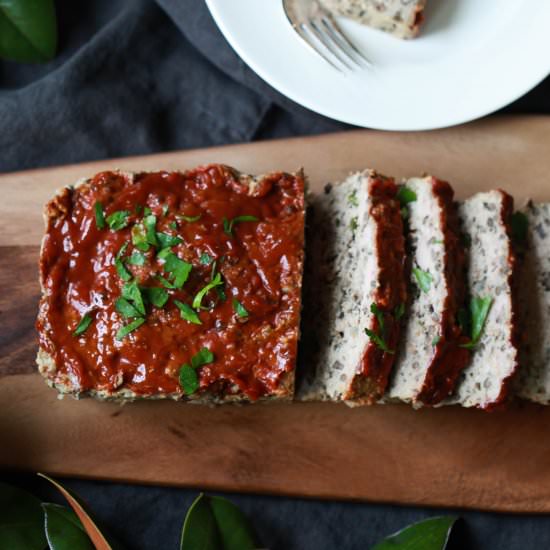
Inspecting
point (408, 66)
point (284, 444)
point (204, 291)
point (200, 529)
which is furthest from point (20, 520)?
point (408, 66)

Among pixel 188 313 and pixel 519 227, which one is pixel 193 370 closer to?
pixel 188 313

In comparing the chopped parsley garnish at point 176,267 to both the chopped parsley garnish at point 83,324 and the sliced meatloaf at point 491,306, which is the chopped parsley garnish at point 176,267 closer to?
the chopped parsley garnish at point 83,324

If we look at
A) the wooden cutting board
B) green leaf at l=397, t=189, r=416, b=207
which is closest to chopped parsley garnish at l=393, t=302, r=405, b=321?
green leaf at l=397, t=189, r=416, b=207

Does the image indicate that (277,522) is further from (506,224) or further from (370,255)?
(506,224)

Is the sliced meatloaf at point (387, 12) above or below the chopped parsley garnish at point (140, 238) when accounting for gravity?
above

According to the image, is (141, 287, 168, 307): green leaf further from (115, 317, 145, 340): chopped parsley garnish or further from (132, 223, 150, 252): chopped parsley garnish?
(132, 223, 150, 252): chopped parsley garnish

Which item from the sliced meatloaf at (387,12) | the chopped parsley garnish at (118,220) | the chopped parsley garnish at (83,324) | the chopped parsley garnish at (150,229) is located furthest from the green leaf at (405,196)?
the chopped parsley garnish at (83,324)
